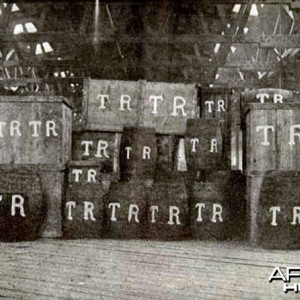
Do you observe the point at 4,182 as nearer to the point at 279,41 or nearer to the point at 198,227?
the point at 198,227

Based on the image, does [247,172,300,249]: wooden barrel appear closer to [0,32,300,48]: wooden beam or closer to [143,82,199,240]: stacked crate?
[143,82,199,240]: stacked crate

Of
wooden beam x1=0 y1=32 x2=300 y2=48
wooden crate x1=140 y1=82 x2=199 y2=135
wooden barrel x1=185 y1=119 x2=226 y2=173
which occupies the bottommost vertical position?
wooden barrel x1=185 y1=119 x2=226 y2=173

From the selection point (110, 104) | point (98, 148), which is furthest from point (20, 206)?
point (110, 104)

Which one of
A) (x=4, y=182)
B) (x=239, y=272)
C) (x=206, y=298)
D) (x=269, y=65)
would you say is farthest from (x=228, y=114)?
(x=269, y=65)

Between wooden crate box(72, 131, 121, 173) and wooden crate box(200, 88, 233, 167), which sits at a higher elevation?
wooden crate box(200, 88, 233, 167)

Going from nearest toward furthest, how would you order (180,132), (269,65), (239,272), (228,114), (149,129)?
1. (239,272)
2. (149,129)
3. (180,132)
4. (228,114)
5. (269,65)

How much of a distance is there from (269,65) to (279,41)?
3473mm

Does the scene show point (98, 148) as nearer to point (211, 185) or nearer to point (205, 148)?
point (205, 148)

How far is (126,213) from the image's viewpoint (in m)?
5.18

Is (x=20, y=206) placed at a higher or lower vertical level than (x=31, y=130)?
lower

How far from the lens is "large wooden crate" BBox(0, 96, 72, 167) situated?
532 cm

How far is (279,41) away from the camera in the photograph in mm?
9320

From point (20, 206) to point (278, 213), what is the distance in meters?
2.33

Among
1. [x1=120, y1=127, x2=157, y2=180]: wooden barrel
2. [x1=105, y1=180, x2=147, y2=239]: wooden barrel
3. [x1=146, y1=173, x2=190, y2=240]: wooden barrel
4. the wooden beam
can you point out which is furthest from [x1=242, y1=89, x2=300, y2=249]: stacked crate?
the wooden beam
